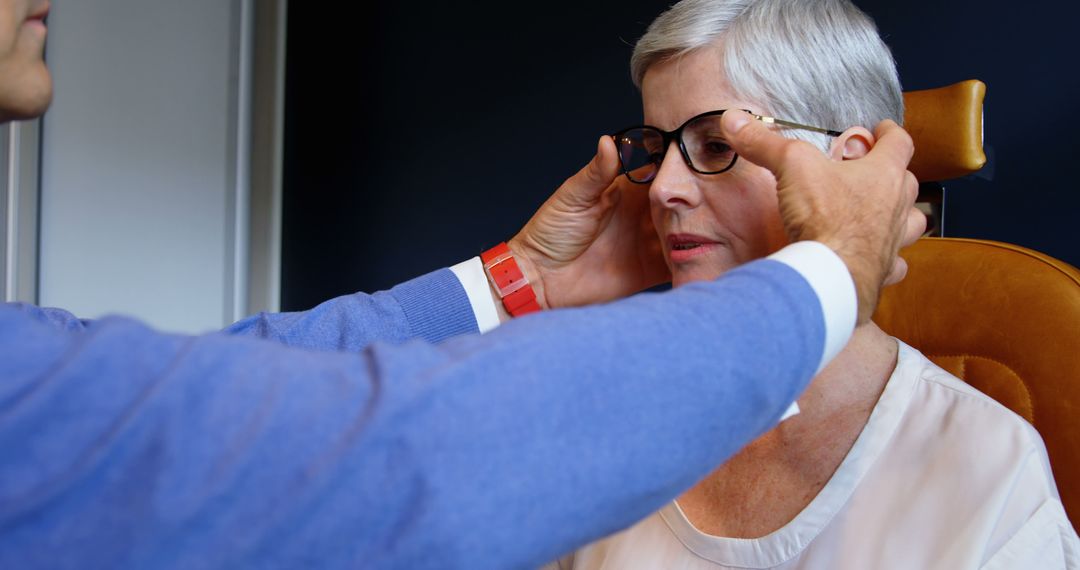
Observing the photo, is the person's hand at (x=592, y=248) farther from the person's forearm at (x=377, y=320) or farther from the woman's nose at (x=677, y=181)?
the woman's nose at (x=677, y=181)

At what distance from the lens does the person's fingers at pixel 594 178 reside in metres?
1.40

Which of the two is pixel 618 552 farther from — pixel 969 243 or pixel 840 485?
pixel 969 243

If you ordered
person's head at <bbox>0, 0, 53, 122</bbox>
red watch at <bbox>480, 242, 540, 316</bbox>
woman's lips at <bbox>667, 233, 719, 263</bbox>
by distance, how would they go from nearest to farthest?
person's head at <bbox>0, 0, 53, 122</bbox> → woman's lips at <bbox>667, 233, 719, 263</bbox> → red watch at <bbox>480, 242, 540, 316</bbox>

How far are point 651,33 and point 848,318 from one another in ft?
2.37

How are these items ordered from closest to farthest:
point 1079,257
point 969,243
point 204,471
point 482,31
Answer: point 204,471 → point 969,243 → point 1079,257 → point 482,31

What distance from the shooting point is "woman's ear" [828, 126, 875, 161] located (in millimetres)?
1172

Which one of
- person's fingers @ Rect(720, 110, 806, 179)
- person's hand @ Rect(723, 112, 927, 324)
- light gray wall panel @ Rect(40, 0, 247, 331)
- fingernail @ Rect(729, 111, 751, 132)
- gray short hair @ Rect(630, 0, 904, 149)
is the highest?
gray short hair @ Rect(630, 0, 904, 149)

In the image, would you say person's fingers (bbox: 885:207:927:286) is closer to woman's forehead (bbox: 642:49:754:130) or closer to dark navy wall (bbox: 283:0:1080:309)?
woman's forehead (bbox: 642:49:754:130)

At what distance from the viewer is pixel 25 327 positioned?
2.00 feet

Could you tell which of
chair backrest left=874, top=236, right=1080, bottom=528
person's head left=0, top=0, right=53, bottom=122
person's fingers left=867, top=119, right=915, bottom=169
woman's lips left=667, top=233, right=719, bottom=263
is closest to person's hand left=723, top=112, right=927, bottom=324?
person's fingers left=867, top=119, right=915, bottom=169

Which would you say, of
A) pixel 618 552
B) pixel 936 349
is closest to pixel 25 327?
pixel 618 552

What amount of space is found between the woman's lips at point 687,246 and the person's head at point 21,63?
876 millimetres

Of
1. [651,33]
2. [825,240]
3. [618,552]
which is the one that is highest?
[651,33]

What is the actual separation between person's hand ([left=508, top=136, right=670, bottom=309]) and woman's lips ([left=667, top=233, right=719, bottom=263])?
0.95ft
